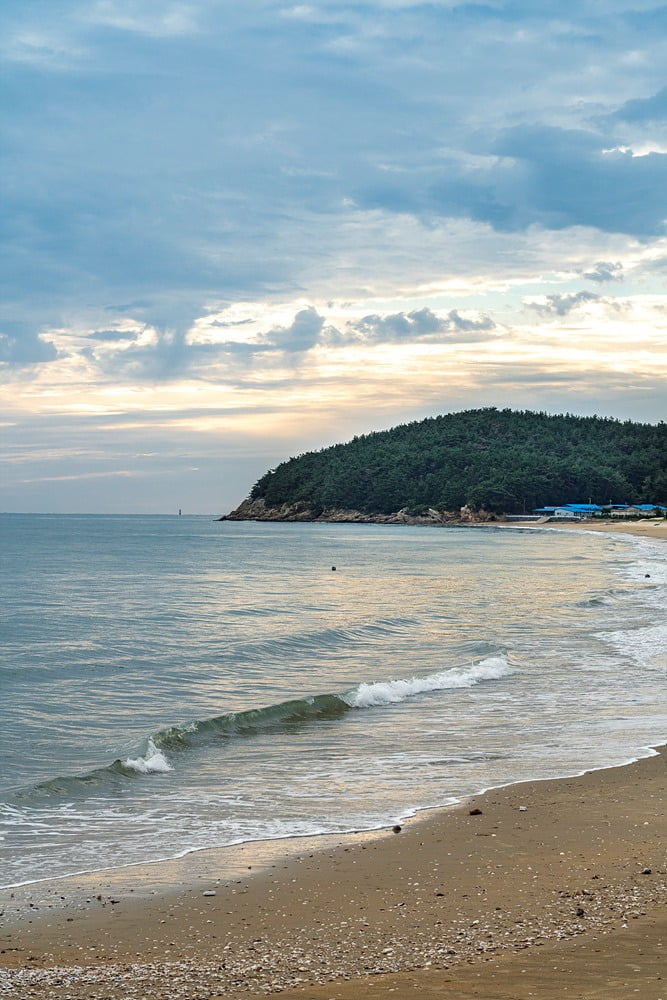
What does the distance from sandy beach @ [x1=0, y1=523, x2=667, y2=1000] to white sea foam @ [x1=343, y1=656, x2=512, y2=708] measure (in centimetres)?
680

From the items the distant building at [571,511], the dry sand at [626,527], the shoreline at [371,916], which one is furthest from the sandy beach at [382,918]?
the distant building at [571,511]

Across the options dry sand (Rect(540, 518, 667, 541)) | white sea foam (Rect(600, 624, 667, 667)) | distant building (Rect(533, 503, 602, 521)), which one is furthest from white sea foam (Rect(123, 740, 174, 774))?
distant building (Rect(533, 503, 602, 521))

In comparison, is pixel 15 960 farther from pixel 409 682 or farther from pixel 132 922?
pixel 409 682

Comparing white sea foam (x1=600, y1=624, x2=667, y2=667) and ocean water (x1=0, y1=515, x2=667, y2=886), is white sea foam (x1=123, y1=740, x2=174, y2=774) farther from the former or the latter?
white sea foam (x1=600, y1=624, x2=667, y2=667)

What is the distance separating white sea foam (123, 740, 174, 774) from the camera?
1079cm

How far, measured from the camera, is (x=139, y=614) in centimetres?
2980

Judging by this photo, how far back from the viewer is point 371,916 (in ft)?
19.4

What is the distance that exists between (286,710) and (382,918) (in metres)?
8.57

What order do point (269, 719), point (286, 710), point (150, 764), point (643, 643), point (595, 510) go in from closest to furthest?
1. point (150, 764)
2. point (269, 719)
3. point (286, 710)
4. point (643, 643)
5. point (595, 510)

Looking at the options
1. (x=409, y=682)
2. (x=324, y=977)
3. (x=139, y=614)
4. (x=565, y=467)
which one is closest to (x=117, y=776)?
(x=324, y=977)

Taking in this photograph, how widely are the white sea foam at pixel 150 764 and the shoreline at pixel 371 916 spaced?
3470mm

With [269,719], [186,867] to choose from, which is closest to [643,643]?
[269,719]

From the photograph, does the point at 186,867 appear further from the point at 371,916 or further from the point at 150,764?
the point at 150,764

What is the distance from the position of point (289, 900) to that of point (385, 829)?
2.03 m
